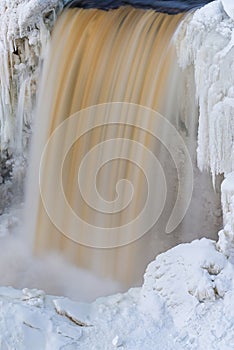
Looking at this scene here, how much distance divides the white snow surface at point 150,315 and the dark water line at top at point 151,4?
3302 millimetres

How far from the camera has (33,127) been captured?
7.15 metres

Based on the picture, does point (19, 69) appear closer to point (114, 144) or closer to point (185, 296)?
point (114, 144)

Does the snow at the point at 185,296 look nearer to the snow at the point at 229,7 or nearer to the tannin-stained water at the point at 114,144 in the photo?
the snow at the point at 229,7

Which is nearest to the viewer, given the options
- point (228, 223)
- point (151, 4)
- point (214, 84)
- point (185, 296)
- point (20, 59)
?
point (185, 296)

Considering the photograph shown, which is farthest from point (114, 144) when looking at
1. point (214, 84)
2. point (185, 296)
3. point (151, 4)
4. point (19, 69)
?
point (185, 296)

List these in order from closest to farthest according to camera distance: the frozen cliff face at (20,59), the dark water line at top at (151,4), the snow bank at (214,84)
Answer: the snow bank at (214,84), the dark water line at top at (151,4), the frozen cliff face at (20,59)

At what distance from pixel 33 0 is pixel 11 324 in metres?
4.34

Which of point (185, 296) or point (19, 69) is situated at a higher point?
point (19, 69)

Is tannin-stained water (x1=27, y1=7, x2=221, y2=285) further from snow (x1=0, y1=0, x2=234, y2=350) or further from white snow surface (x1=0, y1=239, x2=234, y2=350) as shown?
white snow surface (x1=0, y1=239, x2=234, y2=350)

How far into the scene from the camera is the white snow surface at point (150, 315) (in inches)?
159

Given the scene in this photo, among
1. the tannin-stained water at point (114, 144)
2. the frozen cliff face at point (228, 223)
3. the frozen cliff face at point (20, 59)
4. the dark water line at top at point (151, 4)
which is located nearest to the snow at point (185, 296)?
the frozen cliff face at point (228, 223)

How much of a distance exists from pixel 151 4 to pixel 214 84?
2.33 meters

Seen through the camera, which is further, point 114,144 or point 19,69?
point 19,69

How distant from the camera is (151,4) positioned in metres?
6.90
